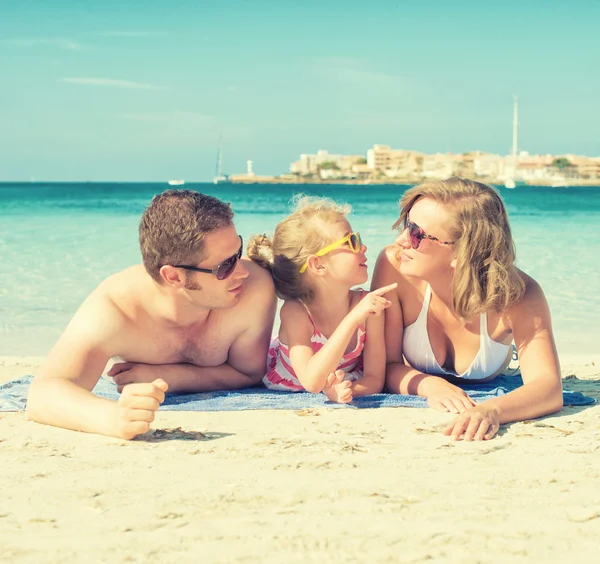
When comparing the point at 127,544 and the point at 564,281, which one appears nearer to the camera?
the point at 127,544

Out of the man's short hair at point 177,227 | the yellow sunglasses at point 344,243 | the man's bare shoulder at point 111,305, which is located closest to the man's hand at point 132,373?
the man's bare shoulder at point 111,305

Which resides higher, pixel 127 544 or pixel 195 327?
pixel 195 327

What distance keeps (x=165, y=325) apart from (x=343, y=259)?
1.09 metres

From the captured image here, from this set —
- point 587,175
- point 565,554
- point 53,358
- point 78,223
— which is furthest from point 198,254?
point 587,175

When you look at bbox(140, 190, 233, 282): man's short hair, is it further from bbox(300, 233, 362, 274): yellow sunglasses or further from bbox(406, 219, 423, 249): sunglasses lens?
bbox(406, 219, 423, 249): sunglasses lens

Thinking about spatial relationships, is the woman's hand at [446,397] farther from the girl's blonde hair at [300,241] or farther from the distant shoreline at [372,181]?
the distant shoreline at [372,181]

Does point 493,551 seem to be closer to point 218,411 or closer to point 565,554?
point 565,554

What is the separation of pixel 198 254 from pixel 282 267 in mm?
680

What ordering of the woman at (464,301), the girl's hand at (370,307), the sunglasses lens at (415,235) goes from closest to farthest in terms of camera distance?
1. the girl's hand at (370,307)
2. the woman at (464,301)
3. the sunglasses lens at (415,235)

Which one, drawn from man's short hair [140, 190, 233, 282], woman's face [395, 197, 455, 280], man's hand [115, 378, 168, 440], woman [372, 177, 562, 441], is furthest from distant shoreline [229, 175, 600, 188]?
man's hand [115, 378, 168, 440]

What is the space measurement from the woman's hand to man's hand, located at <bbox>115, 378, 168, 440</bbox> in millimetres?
1563

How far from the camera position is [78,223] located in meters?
24.8

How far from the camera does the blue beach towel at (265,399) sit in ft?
14.3

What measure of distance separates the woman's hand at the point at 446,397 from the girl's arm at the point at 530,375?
0.76 feet
